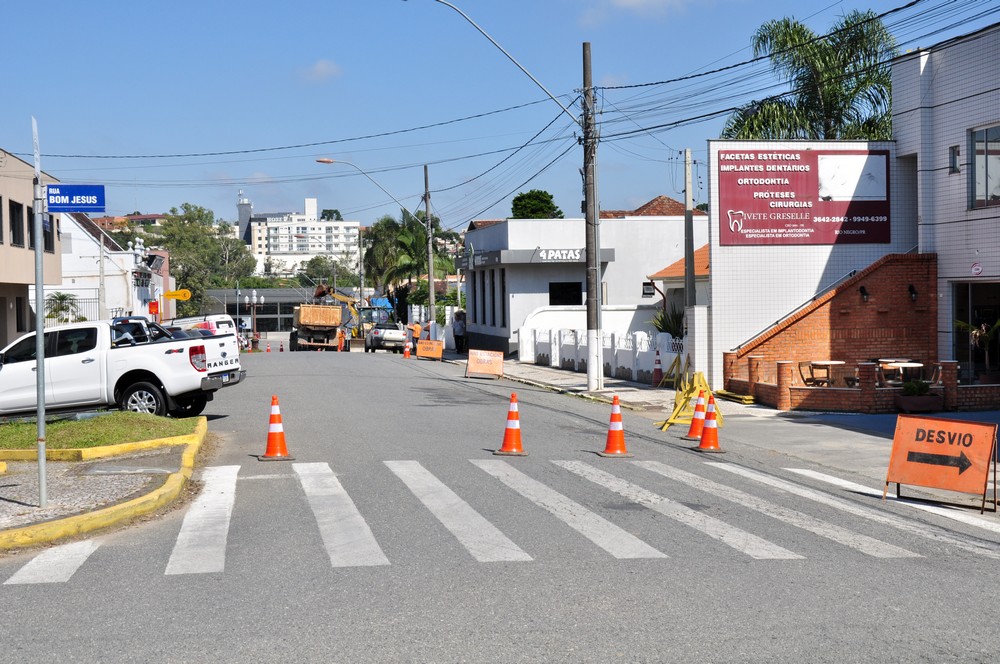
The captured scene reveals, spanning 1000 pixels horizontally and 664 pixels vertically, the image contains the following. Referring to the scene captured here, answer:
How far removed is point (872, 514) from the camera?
34.6 feet

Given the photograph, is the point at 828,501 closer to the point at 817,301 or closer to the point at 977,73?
the point at 817,301

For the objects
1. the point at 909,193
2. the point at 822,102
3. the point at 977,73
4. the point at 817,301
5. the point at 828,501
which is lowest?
the point at 828,501

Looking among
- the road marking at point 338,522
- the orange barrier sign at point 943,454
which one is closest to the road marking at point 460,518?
the road marking at point 338,522

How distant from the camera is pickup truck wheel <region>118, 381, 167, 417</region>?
16828 millimetres

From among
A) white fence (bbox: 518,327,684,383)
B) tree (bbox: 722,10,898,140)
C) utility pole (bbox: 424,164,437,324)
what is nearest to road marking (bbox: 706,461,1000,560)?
white fence (bbox: 518,327,684,383)

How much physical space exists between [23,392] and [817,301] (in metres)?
16.5

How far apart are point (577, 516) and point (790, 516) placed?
2159 millimetres

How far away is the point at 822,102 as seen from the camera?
35531mm

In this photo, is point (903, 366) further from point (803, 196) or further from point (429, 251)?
point (429, 251)

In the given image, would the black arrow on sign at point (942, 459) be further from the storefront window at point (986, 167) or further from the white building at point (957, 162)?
the storefront window at point (986, 167)

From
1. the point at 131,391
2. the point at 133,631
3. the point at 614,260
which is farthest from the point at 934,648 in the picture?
the point at 614,260

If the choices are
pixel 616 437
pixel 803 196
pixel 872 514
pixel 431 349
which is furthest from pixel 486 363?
pixel 872 514

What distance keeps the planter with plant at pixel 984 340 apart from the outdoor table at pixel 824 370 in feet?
9.02

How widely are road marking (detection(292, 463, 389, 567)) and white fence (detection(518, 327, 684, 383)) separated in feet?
48.6
